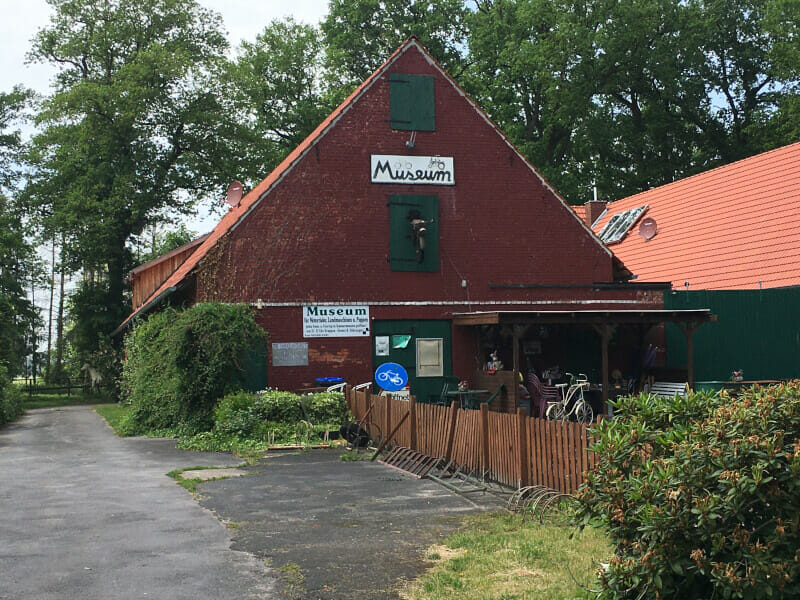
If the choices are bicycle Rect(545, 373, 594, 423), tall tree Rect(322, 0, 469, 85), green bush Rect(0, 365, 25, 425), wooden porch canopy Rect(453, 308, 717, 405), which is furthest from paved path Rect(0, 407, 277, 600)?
tall tree Rect(322, 0, 469, 85)

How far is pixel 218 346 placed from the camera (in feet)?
67.1

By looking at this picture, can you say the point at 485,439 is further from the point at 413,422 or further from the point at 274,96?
the point at 274,96

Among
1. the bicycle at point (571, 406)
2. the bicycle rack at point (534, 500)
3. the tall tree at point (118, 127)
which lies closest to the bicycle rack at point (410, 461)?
the bicycle rack at point (534, 500)

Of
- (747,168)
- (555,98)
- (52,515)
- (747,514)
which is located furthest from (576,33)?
(747,514)

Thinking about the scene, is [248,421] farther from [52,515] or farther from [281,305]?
[52,515]

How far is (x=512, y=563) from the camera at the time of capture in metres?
7.81

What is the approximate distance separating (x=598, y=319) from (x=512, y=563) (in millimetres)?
13499

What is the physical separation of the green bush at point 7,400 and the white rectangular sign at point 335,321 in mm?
10586

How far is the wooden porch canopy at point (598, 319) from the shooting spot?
1992cm

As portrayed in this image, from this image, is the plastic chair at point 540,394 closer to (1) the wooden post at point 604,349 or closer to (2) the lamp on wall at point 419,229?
(1) the wooden post at point 604,349

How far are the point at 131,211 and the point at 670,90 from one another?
84.0 feet

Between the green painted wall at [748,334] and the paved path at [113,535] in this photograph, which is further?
the green painted wall at [748,334]

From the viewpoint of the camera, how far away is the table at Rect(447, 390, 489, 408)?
21.0 meters

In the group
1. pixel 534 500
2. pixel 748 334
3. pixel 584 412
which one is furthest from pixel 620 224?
pixel 534 500
